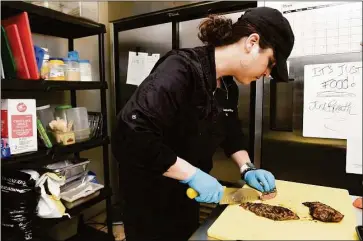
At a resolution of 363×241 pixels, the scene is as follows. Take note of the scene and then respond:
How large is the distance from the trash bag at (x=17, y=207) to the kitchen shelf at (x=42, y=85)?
420mm

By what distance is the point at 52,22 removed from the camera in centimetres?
143

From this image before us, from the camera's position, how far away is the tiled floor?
74.0 inches

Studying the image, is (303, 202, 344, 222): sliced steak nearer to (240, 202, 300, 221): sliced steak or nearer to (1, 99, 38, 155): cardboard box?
(240, 202, 300, 221): sliced steak

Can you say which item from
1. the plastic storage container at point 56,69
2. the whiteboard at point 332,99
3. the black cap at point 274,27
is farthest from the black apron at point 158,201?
the plastic storage container at point 56,69

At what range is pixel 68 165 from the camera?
1.47 m

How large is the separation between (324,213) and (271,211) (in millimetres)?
138

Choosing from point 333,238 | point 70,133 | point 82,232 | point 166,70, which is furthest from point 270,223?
point 82,232

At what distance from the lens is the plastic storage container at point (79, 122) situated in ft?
5.00

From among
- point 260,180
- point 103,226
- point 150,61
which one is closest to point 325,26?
point 260,180

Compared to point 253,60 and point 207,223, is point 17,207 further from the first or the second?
point 253,60

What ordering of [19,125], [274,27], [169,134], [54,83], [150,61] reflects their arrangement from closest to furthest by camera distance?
[274,27] < [169,134] < [19,125] < [54,83] < [150,61]

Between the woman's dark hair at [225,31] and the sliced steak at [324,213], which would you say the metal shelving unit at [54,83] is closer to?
the woman's dark hair at [225,31]

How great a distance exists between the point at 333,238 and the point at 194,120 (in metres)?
0.51

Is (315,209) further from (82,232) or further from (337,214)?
(82,232)
